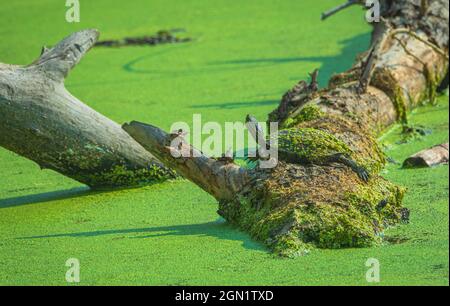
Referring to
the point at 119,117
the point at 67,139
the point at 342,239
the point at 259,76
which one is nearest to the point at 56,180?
the point at 67,139

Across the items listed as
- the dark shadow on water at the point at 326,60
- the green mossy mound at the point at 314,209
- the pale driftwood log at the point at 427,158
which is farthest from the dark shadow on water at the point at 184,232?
the dark shadow on water at the point at 326,60

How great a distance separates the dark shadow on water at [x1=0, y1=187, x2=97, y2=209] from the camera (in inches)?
186

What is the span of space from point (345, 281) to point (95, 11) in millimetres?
6423

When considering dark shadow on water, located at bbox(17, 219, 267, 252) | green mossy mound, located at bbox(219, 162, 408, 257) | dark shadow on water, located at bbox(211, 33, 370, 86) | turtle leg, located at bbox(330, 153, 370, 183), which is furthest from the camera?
dark shadow on water, located at bbox(211, 33, 370, 86)

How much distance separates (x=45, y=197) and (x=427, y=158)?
1806 millimetres

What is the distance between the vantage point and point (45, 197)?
15.8ft

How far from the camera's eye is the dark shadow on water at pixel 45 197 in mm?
4723

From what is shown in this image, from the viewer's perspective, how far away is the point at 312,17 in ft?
28.3

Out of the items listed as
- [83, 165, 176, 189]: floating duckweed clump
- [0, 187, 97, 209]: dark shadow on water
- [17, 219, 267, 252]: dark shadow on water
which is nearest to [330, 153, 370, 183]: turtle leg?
[17, 219, 267, 252]: dark shadow on water

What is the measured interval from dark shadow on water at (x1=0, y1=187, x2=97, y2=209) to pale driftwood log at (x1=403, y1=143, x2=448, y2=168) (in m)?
1.50

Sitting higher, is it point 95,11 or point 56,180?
point 95,11

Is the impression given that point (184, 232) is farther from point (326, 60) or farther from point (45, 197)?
point (326, 60)

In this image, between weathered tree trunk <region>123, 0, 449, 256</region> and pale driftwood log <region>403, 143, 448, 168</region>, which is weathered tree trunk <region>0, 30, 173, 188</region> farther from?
pale driftwood log <region>403, 143, 448, 168</region>
